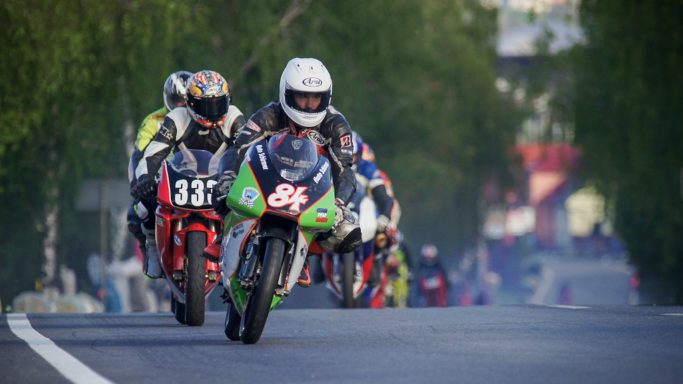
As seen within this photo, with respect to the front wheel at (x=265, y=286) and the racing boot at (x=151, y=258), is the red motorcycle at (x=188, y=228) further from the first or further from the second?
the front wheel at (x=265, y=286)

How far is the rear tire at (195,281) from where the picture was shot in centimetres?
1303

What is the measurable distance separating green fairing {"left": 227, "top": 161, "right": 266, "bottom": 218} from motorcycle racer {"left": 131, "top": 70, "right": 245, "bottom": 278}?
2888mm

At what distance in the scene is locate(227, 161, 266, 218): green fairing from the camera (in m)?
10.7

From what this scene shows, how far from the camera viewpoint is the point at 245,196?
425 inches

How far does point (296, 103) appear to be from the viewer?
1148cm

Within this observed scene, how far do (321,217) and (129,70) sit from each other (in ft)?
74.0

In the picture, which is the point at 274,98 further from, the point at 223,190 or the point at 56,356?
the point at 56,356

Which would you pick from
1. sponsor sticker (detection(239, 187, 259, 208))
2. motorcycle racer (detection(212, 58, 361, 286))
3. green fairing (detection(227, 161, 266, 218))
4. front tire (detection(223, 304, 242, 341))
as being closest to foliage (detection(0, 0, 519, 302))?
motorcycle racer (detection(212, 58, 361, 286))

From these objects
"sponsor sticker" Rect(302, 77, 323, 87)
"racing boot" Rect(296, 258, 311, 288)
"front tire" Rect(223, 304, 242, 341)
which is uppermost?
"sponsor sticker" Rect(302, 77, 323, 87)

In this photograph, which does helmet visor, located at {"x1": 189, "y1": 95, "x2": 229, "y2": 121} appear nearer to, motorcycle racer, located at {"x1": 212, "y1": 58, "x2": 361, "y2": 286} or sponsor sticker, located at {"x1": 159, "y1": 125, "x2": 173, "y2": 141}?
sponsor sticker, located at {"x1": 159, "y1": 125, "x2": 173, "y2": 141}

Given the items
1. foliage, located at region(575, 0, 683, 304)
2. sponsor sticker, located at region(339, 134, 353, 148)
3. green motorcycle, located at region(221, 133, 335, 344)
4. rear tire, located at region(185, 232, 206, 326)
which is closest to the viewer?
green motorcycle, located at region(221, 133, 335, 344)

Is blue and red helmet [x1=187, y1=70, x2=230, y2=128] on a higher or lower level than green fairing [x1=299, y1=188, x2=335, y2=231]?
higher

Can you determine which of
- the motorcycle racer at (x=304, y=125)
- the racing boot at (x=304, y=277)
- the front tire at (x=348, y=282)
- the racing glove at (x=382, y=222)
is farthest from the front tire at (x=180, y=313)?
the racing glove at (x=382, y=222)

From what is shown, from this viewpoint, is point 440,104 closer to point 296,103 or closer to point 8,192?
point 8,192
